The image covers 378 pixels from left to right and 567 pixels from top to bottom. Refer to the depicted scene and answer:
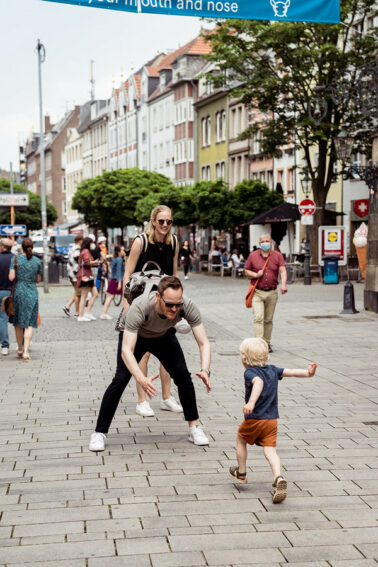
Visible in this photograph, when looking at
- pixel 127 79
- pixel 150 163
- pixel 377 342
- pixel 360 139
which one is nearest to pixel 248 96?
pixel 360 139

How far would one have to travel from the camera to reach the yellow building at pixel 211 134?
67.1 m

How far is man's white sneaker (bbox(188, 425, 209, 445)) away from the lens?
753 centimetres

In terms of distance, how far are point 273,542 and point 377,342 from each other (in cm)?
1059

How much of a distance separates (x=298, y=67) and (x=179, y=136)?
43299 mm

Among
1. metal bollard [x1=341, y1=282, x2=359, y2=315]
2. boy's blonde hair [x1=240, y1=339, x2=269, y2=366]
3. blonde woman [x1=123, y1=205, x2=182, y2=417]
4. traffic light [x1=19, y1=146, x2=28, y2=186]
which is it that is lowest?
metal bollard [x1=341, y1=282, x2=359, y2=315]

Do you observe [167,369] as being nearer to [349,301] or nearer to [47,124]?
[349,301]

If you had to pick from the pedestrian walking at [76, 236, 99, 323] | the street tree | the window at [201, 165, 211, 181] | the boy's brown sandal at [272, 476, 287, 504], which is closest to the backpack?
the boy's brown sandal at [272, 476, 287, 504]

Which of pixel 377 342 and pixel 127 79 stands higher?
pixel 127 79

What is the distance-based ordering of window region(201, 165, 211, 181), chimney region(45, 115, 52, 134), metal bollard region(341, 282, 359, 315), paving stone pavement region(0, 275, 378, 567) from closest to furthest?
paving stone pavement region(0, 275, 378, 567) → metal bollard region(341, 282, 359, 315) → window region(201, 165, 211, 181) → chimney region(45, 115, 52, 134)

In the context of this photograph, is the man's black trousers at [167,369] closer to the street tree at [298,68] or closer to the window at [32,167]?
the street tree at [298,68]

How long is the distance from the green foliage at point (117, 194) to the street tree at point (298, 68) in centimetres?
3208

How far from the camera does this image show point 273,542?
5035 mm

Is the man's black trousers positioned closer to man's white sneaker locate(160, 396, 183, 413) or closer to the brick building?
man's white sneaker locate(160, 396, 183, 413)

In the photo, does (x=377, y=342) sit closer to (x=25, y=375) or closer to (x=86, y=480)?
(x=25, y=375)
